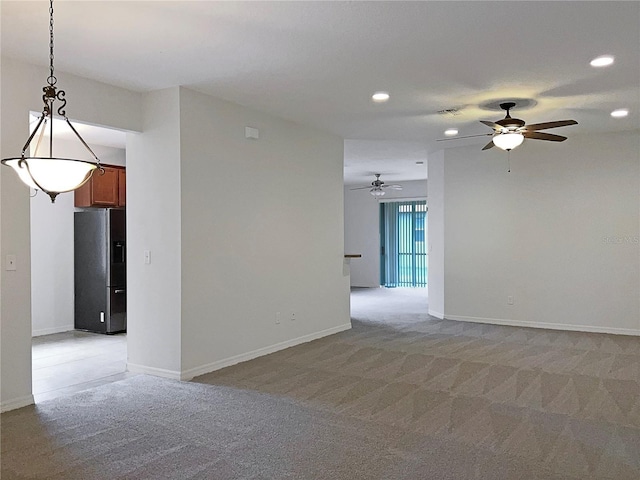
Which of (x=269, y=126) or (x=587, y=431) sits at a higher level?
(x=269, y=126)

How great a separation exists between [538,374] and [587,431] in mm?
1431

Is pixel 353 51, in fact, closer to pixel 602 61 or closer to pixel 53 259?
pixel 602 61

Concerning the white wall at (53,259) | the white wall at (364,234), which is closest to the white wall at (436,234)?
the white wall at (364,234)

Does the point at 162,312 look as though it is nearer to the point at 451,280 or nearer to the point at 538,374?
the point at 538,374

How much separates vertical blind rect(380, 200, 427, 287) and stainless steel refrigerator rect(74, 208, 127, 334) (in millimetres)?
7498

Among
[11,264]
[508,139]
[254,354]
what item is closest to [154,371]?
[254,354]

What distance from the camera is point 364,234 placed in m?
13.4

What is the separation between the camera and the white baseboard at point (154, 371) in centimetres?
480

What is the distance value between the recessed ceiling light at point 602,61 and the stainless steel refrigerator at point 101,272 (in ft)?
19.4

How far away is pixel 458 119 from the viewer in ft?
20.4

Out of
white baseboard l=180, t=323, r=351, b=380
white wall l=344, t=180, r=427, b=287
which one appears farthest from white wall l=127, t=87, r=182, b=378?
white wall l=344, t=180, r=427, b=287

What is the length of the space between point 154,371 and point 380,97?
343cm

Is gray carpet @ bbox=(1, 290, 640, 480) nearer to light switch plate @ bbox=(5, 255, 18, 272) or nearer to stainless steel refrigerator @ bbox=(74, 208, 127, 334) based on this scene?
light switch plate @ bbox=(5, 255, 18, 272)

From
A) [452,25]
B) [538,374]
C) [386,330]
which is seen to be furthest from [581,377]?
[452,25]
